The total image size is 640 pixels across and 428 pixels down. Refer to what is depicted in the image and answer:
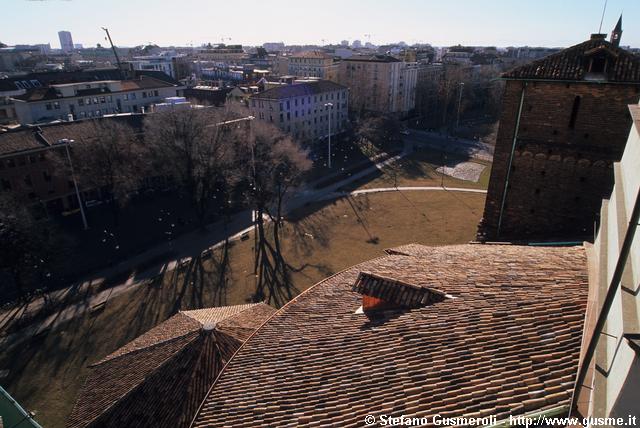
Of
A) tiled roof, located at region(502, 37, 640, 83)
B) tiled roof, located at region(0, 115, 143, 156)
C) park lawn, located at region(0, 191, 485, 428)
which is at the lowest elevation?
park lawn, located at region(0, 191, 485, 428)

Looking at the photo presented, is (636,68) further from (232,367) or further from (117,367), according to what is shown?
(117,367)

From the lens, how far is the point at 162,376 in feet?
47.9

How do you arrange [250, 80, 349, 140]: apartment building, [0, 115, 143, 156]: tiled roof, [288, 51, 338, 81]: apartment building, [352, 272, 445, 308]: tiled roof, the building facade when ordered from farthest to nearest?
[288, 51, 338, 81]: apartment building, [250, 80, 349, 140]: apartment building, [0, 115, 143, 156]: tiled roof, the building facade, [352, 272, 445, 308]: tiled roof

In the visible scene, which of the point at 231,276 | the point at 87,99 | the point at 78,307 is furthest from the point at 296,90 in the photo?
the point at 78,307

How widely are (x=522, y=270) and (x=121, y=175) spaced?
40722 mm

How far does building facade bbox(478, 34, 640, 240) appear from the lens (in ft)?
51.3

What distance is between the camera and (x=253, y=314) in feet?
61.5

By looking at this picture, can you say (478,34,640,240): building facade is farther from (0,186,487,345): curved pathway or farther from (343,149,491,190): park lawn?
(343,149,491,190): park lawn

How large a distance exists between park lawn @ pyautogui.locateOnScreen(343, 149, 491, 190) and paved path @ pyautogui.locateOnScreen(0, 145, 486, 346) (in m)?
4.05

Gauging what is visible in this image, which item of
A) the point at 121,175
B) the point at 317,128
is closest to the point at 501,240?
the point at 121,175

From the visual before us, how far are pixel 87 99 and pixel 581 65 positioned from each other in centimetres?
6516

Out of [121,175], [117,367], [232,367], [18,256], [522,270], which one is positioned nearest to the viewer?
[522,270]

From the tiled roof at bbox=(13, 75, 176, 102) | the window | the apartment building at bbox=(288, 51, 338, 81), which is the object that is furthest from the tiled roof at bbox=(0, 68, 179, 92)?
the window

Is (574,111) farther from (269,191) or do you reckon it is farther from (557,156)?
(269,191)
